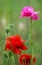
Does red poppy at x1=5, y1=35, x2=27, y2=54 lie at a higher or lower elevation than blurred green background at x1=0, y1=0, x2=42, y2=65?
higher

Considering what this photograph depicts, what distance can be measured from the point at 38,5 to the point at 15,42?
7.07 feet

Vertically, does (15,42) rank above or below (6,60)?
above

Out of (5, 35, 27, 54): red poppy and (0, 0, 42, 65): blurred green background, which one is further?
(0, 0, 42, 65): blurred green background

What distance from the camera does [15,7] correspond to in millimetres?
3596

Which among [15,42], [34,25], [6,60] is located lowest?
[34,25]

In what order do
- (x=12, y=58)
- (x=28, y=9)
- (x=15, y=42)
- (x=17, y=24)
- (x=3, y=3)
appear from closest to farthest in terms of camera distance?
(x=15, y=42) < (x=12, y=58) < (x=28, y=9) < (x=17, y=24) < (x=3, y=3)

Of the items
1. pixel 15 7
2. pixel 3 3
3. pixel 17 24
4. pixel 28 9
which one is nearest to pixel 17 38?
pixel 28 9

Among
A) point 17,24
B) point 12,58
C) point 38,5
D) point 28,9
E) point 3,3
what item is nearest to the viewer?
point 12,58

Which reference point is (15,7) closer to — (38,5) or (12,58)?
(38,5)

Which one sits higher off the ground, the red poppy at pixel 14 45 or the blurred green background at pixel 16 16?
the red poppy at pixel 14 45

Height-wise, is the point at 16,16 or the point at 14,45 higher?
the point at 14,45

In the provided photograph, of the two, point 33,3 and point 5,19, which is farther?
point 33,3

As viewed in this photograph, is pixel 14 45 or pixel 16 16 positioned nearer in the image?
pixel 14 45

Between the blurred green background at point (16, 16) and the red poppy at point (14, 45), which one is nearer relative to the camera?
the red poppy at point (14, 45)
